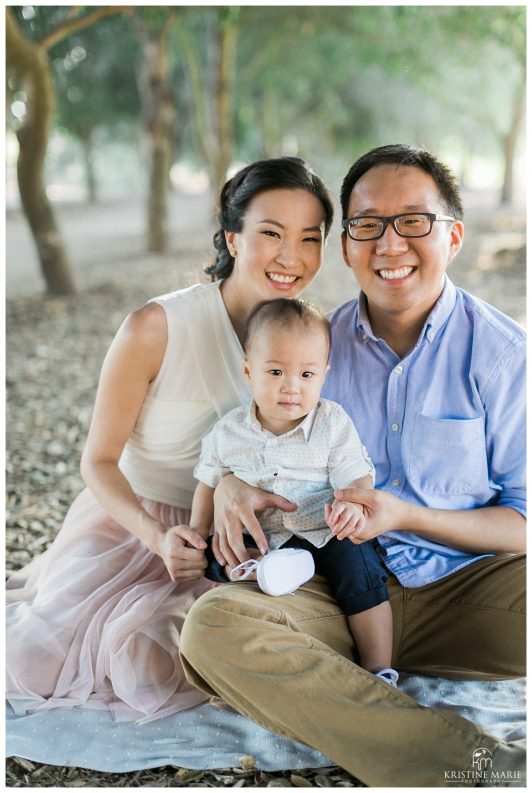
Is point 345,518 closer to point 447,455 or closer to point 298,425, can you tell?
point 298,425

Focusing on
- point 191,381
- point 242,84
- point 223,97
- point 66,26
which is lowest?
point 191,381

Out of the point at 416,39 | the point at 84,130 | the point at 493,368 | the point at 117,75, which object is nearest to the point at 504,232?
the point at 416,39

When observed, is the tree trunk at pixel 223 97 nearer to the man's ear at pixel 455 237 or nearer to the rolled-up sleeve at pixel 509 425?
the man's ear at pixel 455 237

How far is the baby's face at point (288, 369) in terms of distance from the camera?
263cm

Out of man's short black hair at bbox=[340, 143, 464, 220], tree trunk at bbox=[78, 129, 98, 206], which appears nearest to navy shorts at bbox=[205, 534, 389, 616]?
man's short black hair at bbox=[340, 143, 464, 220]

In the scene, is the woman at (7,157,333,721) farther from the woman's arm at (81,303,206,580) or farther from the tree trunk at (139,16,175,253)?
the tree trunk at (139,16,175,253)

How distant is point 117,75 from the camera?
20.5 meters

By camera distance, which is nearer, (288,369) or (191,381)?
(288,369)

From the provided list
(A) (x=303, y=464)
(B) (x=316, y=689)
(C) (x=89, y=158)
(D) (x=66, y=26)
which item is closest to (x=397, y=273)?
(A) (x=303, y=464)

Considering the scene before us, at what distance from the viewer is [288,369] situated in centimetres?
264

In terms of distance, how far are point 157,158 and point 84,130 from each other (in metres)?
12.5

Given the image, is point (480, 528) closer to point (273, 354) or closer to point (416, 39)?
point (273, 354)

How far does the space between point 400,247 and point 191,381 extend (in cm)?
91

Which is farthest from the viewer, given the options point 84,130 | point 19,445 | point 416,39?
point 84,130
